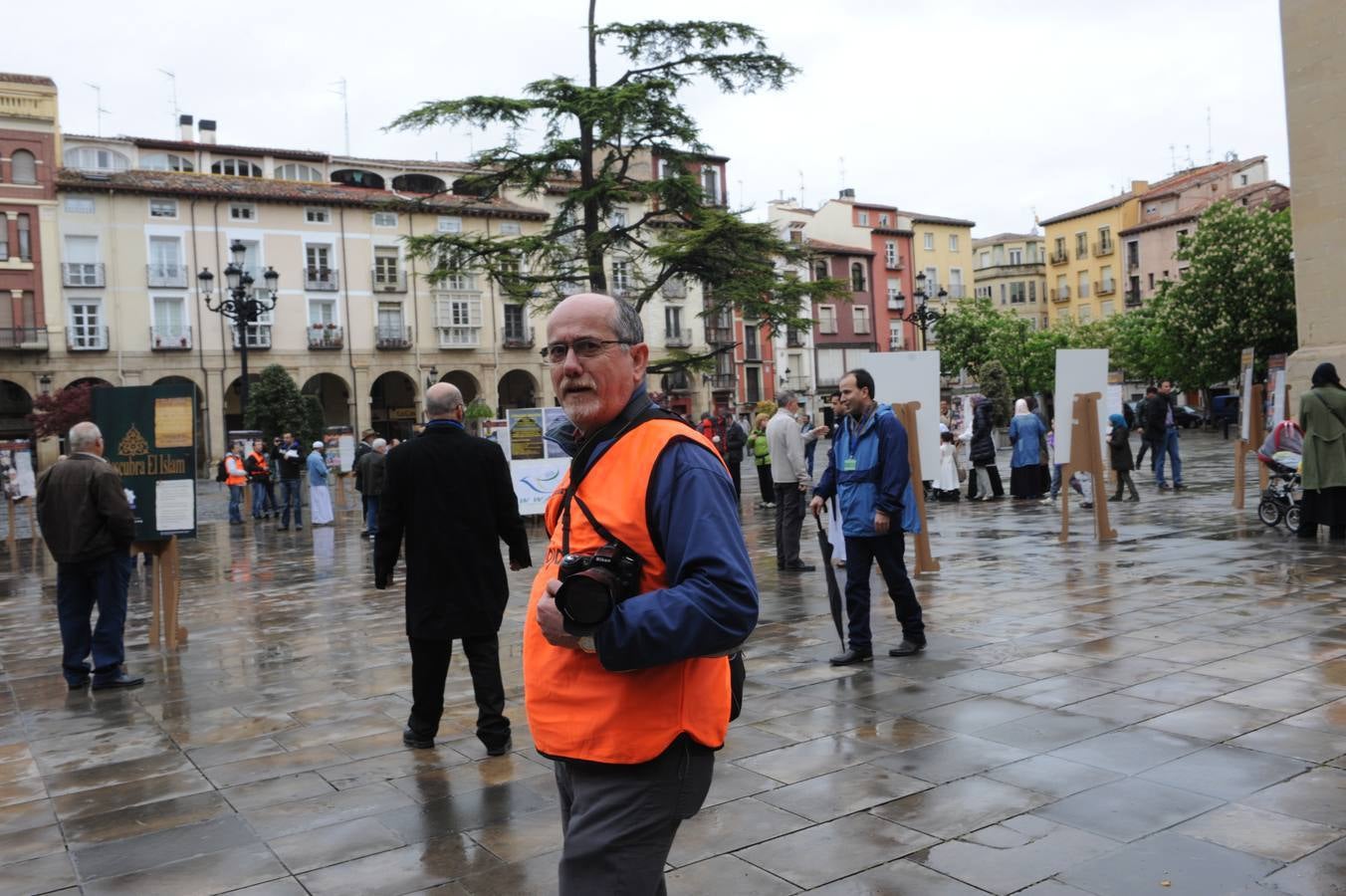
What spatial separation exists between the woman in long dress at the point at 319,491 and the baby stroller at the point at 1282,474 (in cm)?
1476

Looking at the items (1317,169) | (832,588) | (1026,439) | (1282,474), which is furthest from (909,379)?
(1026,439)

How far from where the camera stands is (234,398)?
4597 cm

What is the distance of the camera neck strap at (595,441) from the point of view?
89.5 inches

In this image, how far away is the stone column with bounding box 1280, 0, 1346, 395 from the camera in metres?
13.5

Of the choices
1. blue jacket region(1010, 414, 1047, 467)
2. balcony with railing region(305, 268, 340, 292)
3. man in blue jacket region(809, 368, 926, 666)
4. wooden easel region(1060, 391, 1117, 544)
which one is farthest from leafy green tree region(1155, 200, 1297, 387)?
man in blue jacket region(809, 368, 926, 666)

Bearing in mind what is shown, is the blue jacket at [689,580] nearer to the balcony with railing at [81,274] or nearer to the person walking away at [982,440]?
the person walking away at [982,440]

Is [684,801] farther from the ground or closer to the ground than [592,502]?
closer to the ground

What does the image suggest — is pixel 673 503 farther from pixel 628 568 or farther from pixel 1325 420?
pixel 1325 420

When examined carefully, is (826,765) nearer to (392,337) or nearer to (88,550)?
(88,550)

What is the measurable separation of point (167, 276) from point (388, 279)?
9168 millimetres

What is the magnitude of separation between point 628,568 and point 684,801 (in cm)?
52

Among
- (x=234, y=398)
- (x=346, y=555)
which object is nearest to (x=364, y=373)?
(x=234, y=398)

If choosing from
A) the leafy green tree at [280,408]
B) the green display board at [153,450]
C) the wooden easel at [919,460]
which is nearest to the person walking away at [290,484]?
the green display board at [153,450]

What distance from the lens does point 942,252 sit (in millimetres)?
73062
